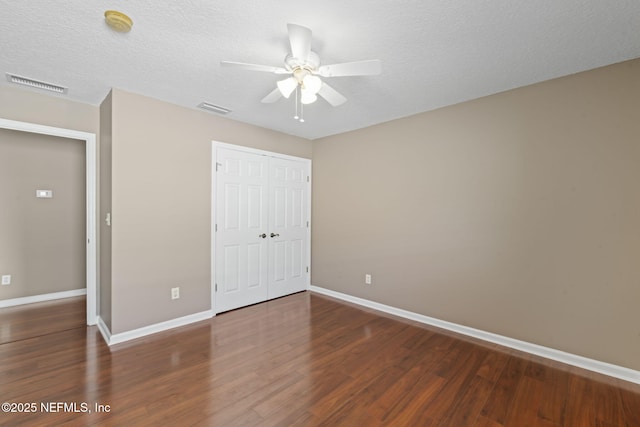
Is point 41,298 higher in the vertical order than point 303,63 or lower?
Result: lower

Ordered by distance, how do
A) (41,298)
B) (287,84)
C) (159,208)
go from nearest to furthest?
(287,84), (159,208), (41,298)

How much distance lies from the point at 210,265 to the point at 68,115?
2241mm

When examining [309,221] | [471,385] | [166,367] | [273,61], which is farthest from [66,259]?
[471,385]

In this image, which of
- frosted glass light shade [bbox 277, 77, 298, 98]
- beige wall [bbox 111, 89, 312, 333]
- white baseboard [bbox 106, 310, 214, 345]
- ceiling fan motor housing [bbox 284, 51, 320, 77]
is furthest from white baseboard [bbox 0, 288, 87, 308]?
ceiling fan motor housing [bbox 284, 51, 320, 77]

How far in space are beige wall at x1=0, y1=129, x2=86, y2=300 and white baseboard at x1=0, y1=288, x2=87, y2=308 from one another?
0.18ft

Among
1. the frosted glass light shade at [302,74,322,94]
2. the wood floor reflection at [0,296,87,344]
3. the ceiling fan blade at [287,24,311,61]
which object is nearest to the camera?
the ceiling fan blade at [287,24,311,61]

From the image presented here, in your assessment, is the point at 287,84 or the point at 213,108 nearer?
the point at 287,84

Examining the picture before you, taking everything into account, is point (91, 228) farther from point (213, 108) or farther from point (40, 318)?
point (213, 108)

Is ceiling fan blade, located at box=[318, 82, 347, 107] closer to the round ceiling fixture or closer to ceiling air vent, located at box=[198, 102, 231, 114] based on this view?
the round ceiling fixture

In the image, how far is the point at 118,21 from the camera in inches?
68.2

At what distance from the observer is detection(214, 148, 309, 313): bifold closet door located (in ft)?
11.8

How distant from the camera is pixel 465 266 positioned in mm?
3023

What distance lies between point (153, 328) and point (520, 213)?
13.0 feet

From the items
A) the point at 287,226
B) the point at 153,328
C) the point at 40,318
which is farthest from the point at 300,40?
the point at 40,318
